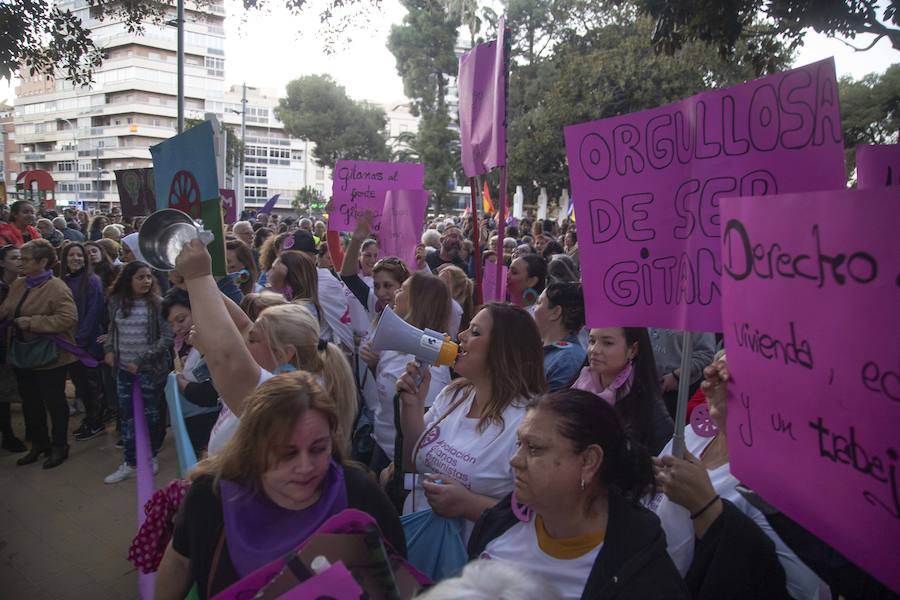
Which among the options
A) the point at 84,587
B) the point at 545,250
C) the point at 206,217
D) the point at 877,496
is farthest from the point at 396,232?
the point at 877,496

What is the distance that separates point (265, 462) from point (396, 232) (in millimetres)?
4578

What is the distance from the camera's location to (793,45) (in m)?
6.72

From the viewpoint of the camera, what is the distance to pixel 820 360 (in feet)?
4.25

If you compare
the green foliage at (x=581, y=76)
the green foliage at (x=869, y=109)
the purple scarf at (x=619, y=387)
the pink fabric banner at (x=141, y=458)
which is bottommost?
the pink fabric banner at (x=141, y=458)

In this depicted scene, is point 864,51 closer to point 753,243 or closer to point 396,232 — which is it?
point 396,232

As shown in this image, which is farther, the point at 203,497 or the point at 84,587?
the point at 84,587

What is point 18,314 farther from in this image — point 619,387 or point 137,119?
Result: point 137,119

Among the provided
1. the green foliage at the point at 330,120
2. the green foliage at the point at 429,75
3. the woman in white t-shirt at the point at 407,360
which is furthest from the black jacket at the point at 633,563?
the green foliage at the point at 330,120

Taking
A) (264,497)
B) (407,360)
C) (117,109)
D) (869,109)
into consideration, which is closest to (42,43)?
(407,360)

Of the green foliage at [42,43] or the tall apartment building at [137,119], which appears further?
the tall apartment building at [137,119]

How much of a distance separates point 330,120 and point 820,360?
150 feet

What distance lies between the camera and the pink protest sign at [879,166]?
1.95 meters

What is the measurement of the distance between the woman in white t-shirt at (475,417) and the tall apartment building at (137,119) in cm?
6450

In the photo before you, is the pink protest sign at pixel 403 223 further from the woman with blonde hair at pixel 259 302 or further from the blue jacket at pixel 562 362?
the blue jacket at pixel 562 362
